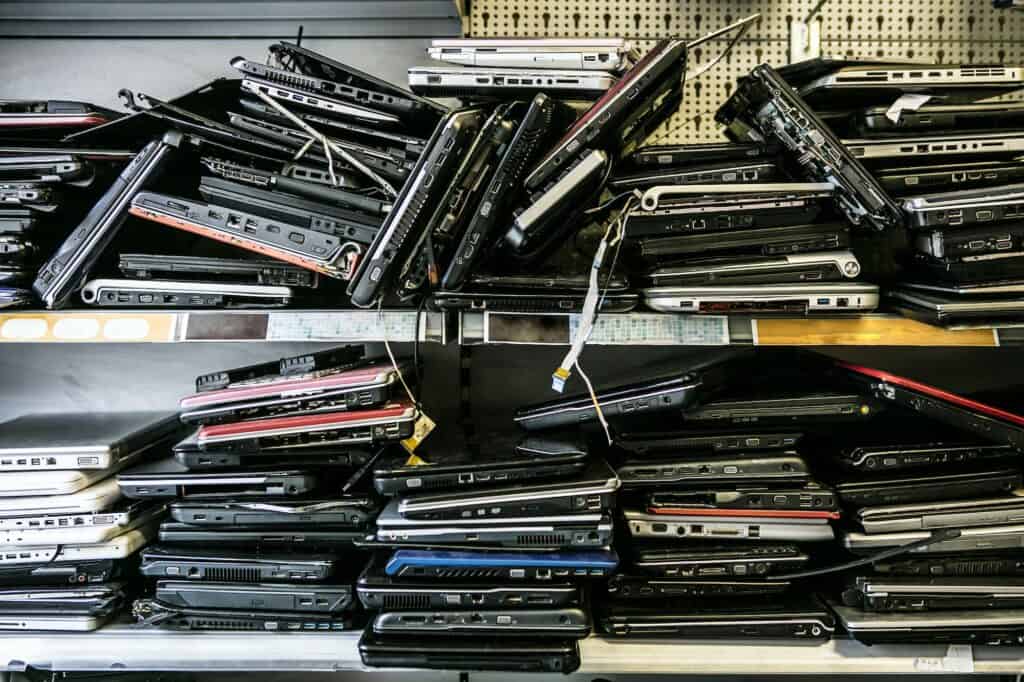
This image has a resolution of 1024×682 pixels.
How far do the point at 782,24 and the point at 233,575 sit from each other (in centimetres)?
178

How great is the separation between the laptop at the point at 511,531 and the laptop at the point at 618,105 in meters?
0.62

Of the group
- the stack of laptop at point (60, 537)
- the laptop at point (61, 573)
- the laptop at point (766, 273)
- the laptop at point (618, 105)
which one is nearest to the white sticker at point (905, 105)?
the laptop at point (766, 273)

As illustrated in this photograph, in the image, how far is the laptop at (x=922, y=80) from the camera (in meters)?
1.30

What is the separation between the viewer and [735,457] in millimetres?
1344

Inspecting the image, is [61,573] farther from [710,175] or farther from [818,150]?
[818,150]

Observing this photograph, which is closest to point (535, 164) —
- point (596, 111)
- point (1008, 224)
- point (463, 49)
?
point (596, 111)

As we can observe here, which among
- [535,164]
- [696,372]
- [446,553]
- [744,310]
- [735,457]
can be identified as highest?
[535,164]

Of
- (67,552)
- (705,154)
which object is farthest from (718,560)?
(67,552)

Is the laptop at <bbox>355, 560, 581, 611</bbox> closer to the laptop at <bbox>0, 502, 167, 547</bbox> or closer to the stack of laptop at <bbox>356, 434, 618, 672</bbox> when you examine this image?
the stack of laptop at <bbox>356, 434, 618, 672</bbox>

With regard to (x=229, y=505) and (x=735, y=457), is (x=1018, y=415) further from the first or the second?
(x=229, y=505)

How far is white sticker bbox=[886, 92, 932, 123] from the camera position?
1324mm

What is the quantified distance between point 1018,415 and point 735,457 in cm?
58

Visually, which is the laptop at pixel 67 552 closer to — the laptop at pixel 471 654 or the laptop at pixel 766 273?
the laptop at pixel 471 654

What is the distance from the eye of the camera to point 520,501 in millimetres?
1260
